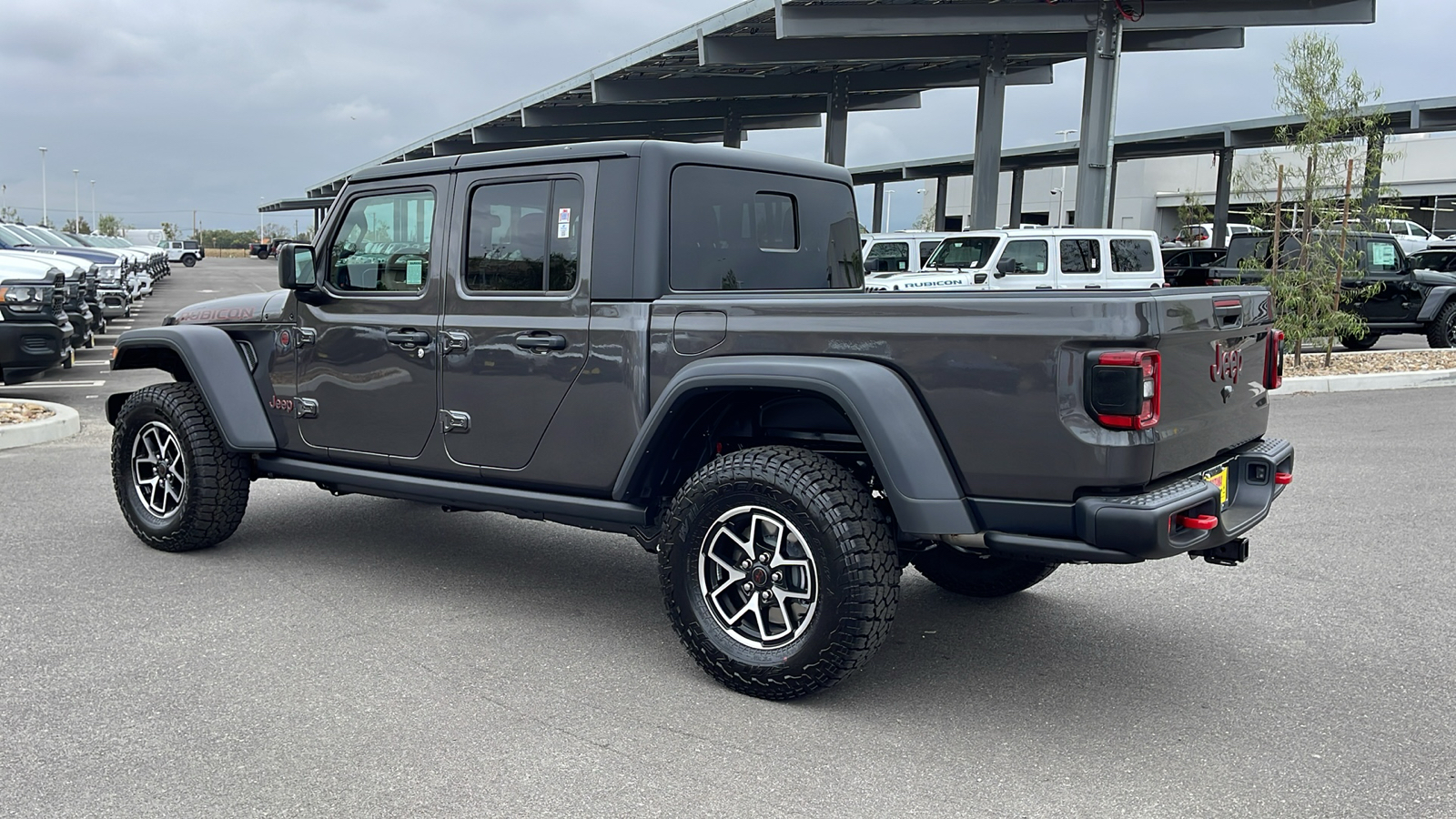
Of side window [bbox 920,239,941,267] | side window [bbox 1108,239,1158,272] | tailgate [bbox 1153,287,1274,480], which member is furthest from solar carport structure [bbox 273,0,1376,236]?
tailgate [bbox 1153,287,1274,480]

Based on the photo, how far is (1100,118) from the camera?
19703 millimetres

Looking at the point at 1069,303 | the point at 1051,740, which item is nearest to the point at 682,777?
the point at 1051,740

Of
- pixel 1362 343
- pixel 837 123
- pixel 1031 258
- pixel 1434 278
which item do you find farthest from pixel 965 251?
pixel 837 123

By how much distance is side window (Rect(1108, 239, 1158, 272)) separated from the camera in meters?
17.1

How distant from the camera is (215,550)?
5.99 metres

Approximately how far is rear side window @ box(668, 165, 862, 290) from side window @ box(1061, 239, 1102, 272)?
39.3 ft

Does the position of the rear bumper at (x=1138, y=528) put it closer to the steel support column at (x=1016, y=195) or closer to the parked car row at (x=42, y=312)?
the parked car row at (x=42, y=312)

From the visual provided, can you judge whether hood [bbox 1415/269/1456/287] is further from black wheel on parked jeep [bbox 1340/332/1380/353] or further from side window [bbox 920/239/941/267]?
side window [bbox 920/239/941/267]

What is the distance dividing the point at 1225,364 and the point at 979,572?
1577 millimetres

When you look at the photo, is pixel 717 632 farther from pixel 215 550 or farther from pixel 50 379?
pixel 50 379

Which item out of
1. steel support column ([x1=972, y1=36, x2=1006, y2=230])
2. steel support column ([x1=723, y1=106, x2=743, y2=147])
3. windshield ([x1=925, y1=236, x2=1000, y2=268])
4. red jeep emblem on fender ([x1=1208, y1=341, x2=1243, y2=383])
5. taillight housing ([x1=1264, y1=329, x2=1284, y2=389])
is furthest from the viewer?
steel support column ([x1=723, y1=106, x2=743, y2=147])

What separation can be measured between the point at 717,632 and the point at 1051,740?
45.7 inches

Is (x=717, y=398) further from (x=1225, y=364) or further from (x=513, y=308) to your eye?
(x=1225, y=364)

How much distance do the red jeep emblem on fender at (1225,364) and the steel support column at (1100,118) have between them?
16.2 m
